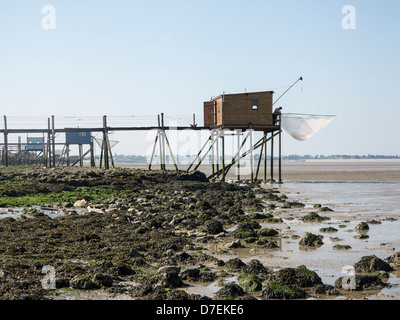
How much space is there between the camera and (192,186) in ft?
108

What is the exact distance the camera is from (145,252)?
13.1 meters

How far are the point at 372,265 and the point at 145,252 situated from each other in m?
5.94

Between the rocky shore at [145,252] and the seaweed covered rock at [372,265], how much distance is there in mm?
22

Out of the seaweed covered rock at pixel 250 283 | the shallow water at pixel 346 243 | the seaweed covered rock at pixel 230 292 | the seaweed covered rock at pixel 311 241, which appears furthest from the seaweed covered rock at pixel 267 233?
the seaweed covered rock at pixel 230 292

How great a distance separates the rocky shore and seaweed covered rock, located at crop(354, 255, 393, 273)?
0.9 inches

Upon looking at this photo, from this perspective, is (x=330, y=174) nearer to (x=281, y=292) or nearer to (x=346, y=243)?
(x=346, y=243)

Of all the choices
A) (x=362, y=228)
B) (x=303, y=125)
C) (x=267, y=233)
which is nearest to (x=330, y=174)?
(x=303, y=125)

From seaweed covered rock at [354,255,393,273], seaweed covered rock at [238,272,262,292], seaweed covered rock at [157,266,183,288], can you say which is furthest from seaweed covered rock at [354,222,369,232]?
seaweed covered rock at [157,266,183,288]

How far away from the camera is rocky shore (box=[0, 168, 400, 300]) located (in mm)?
9234

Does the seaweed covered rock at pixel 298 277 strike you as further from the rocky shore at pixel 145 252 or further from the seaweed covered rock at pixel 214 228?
the seaweed covered rock at pixel 214 228

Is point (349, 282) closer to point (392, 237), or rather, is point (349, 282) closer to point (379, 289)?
point (379, 289)

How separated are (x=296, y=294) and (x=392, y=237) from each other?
23.8 ft

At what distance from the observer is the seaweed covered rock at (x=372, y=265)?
10430 millimetres
